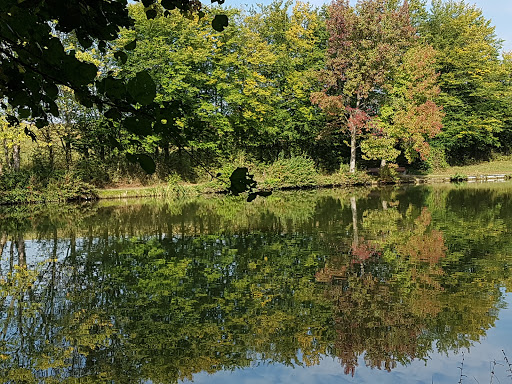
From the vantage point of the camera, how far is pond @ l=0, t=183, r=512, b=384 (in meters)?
4.94

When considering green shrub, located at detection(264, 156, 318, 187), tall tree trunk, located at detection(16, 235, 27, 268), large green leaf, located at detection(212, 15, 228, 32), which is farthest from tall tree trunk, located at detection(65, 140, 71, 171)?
large green leaf, located at detection(212, 15, 228, 32)

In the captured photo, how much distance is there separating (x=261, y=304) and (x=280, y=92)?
26544 mm

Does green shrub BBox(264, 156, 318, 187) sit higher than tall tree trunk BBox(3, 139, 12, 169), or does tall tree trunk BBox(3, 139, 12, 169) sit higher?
tall tree trunk BBox(3, 139, 12, 169)

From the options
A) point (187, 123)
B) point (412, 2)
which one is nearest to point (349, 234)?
point (187, 123)

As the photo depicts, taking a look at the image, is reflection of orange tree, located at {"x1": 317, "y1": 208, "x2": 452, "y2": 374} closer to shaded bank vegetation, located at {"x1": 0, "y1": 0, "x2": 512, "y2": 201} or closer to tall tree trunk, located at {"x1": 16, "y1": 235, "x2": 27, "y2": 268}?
tall tree trunk, located at {"x1": 16, "y1": 235, "x2": 27, "y2": 268}

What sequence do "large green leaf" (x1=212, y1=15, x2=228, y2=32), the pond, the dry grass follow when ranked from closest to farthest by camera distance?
1. "large green leaf" (x1=212, y1=15, x2=228, y2=32)
2. the pond
3. the dry grass

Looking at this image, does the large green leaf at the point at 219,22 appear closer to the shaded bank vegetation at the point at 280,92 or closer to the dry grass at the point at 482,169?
the shaded bank vegetation at the point at 280,92

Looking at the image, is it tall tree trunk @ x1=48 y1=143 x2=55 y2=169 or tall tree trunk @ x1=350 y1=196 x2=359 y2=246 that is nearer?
tall tree trunk @ x1=350 y1=196 x2=359 y2=246

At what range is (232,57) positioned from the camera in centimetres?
2819

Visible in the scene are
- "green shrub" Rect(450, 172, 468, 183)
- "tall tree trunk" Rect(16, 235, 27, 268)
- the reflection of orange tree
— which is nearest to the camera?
the reflection of orange tree

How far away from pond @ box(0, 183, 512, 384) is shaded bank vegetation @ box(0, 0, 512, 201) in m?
12.4

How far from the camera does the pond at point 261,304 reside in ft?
16.2

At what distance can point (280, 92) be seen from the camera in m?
31.6

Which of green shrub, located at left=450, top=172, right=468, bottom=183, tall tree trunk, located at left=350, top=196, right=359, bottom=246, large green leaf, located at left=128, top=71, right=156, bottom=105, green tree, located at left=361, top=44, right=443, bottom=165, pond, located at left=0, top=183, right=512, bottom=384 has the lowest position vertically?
pond, located at left=0, top=183, right=512, bottom=384
